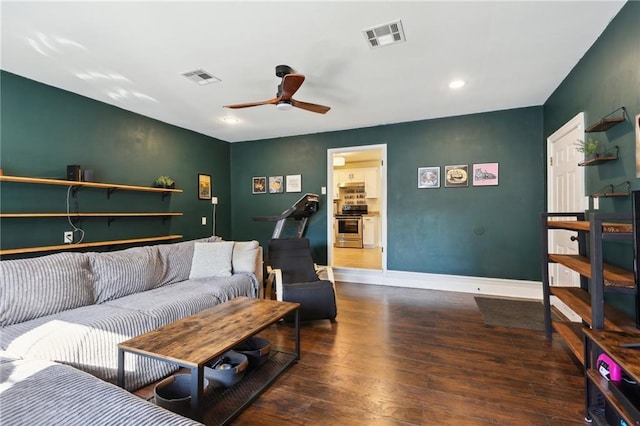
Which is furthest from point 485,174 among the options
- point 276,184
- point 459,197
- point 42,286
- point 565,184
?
point 42,286

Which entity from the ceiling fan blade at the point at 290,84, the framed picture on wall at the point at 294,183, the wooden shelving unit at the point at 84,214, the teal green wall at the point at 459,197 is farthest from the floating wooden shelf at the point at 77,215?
the ceiling fan blade at the point at 290,84

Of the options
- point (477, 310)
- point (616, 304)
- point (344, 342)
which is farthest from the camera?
point (477, 310)

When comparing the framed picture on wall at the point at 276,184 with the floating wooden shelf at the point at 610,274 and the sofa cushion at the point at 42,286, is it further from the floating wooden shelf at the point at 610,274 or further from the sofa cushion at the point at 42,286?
the floating wooden shelf at the point at 610,274

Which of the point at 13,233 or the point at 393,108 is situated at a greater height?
the point at 393,108

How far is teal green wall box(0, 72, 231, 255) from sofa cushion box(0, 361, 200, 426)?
2380mm

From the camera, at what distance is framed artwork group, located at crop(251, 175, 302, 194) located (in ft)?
18.2

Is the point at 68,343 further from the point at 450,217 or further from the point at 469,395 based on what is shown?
the point at 450,217

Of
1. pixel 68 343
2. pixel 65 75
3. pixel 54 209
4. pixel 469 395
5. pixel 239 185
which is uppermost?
pixel 65 75

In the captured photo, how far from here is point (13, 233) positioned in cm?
297

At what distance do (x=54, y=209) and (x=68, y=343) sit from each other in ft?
7.02

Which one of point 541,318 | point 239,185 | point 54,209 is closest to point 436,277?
point 541,318

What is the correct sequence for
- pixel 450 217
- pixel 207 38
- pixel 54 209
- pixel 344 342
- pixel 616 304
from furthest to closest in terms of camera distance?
pixel 450 217
pixel 54 209
pixel 344 342
pixel 207 38
pixel 616 304

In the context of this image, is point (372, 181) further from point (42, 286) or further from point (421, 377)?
point (42, 286)

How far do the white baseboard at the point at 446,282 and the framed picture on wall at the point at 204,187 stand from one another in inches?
107
